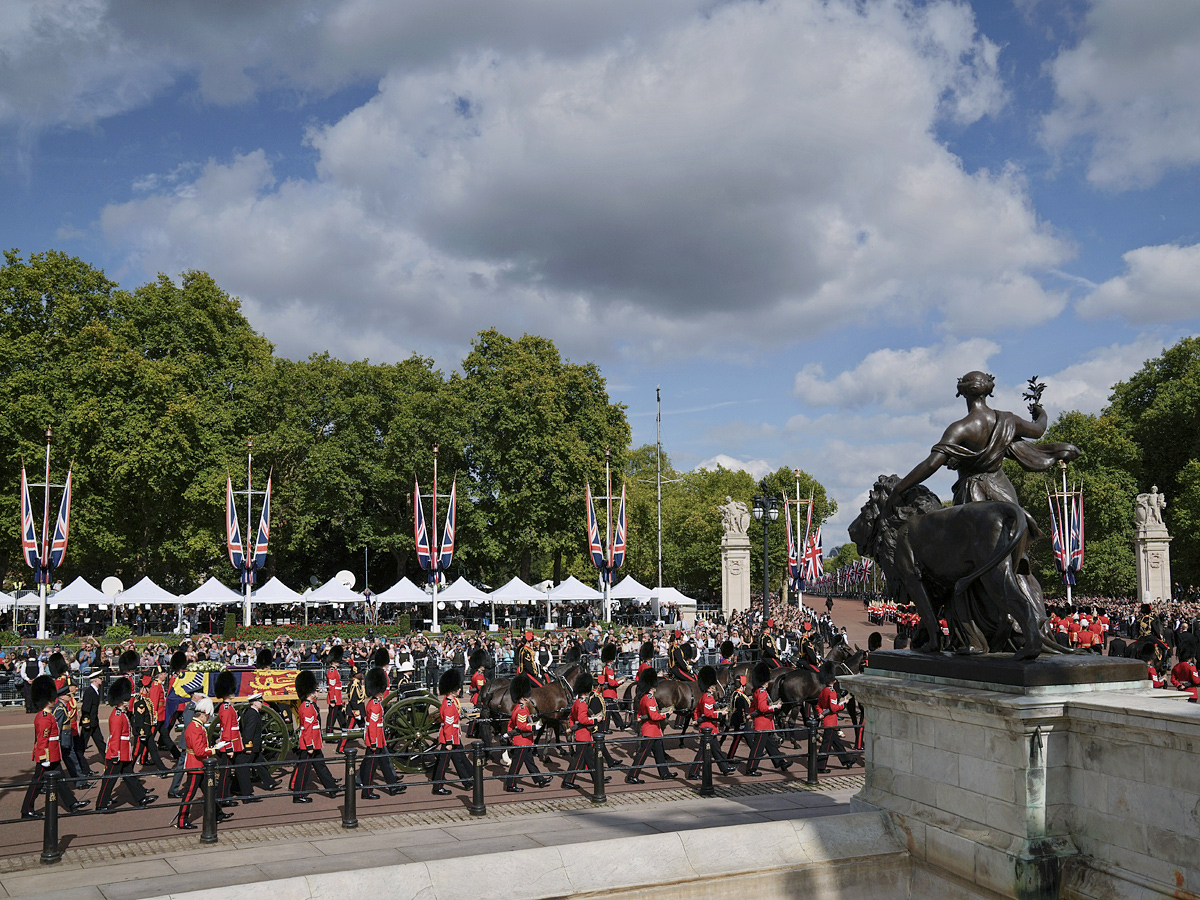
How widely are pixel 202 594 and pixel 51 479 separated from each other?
33.8 ft

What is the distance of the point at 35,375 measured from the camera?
41781 mm

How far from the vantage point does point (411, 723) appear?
52.4ft

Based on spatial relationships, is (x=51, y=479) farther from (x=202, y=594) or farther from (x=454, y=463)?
(x=454, y=463)

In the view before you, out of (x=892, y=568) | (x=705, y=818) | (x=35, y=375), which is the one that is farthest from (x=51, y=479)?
(x=892, y=568)

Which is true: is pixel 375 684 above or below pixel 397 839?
above

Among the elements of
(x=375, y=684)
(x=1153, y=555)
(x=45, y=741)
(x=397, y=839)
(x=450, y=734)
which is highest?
(x=1153, y=555)

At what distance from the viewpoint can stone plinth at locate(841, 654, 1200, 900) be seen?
539cm

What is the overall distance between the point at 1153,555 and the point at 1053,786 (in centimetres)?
4793

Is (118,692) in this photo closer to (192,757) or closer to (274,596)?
(192,757)

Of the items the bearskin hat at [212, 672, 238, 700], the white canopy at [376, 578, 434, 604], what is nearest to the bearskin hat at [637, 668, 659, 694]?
the bearskin hat at [212, 672, 238, 700]

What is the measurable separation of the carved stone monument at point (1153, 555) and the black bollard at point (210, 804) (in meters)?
47.4

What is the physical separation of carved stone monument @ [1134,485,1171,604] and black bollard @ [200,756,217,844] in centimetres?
4741

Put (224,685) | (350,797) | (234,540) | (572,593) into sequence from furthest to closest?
(572,593), (234,540), (224,685), (350,797)

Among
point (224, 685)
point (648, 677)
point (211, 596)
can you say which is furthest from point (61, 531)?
point (648, 677)
